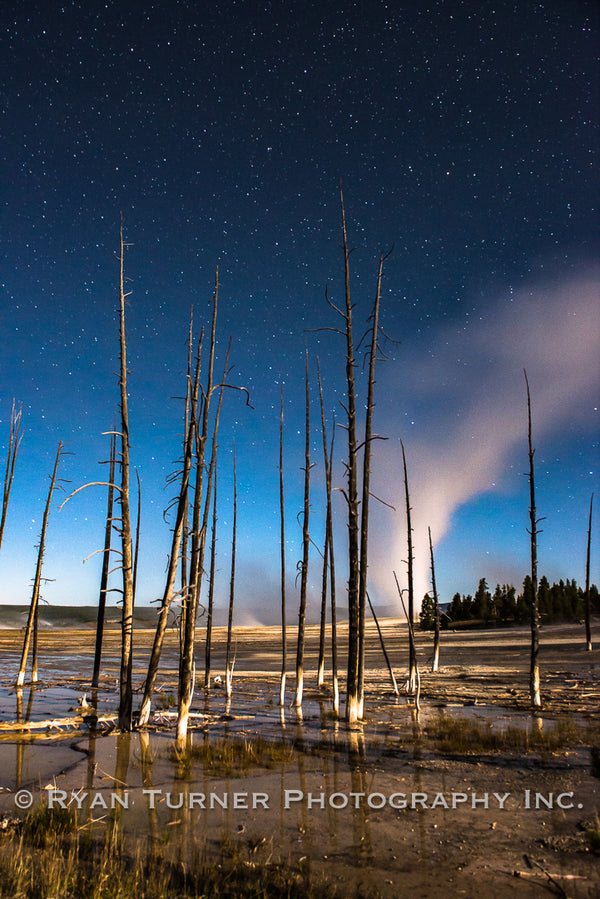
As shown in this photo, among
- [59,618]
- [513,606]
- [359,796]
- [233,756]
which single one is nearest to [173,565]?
[233,756]

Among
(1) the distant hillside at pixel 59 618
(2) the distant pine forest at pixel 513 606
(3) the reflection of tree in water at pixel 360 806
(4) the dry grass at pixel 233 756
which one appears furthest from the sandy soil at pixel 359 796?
(1) the distant hillside at pixel 59 618

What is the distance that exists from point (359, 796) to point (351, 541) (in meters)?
7.51

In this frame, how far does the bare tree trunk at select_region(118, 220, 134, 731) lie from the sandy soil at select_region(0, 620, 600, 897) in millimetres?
1002

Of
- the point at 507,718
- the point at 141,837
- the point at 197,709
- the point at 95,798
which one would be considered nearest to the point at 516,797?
the point at 141,837

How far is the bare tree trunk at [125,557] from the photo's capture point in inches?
552

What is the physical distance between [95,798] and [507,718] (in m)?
13.1

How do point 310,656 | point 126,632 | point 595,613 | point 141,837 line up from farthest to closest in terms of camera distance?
point 595,613 → point 310,656 → point 126,632 → point 141,837

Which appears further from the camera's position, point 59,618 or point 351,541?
point 59,618

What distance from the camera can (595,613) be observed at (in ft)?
235

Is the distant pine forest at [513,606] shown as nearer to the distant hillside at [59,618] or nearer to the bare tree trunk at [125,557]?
the bare tree trunk at [125,557]

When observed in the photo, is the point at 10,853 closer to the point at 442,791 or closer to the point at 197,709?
the point at 442,791

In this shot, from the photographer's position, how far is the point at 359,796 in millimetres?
8086

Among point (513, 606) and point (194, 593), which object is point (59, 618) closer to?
point (513, 606)

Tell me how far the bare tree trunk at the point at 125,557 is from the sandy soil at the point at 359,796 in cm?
100
